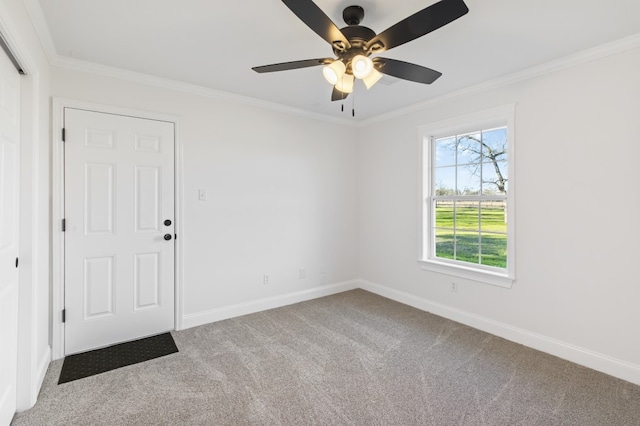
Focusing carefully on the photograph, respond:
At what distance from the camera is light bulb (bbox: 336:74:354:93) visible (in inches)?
83.1

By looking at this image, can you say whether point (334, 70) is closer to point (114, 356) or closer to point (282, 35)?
point (282, 35)

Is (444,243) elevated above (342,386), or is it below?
above

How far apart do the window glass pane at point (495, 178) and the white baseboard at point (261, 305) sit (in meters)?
2.19

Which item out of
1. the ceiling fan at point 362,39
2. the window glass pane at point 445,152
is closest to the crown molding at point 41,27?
the ceiling fan at point 362,39

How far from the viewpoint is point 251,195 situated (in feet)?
11.8

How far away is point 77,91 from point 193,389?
2.57m

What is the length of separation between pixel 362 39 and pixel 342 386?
2.27m

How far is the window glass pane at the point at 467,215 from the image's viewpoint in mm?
3336

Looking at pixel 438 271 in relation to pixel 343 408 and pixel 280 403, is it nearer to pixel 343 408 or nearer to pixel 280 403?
pixel 343 408

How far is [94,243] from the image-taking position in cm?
274

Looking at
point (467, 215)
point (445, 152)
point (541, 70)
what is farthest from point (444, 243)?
point (541, 70)

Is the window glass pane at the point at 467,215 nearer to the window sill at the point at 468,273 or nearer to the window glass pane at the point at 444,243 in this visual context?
the window glass pane at the point at 444,243

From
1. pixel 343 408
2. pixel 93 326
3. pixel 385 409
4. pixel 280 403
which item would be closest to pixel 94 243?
pixel 93 326

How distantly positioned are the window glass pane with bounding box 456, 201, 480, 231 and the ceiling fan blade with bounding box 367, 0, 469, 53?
85.4 inches
